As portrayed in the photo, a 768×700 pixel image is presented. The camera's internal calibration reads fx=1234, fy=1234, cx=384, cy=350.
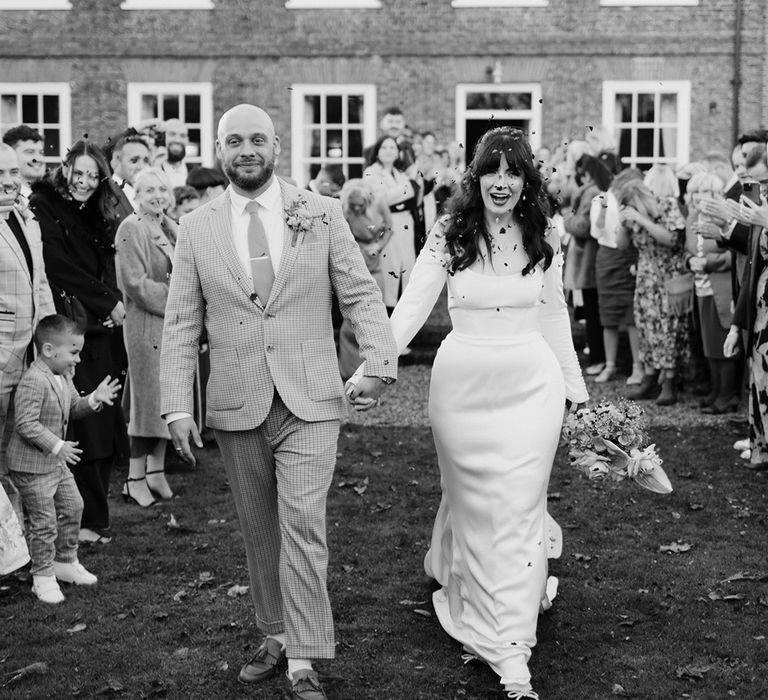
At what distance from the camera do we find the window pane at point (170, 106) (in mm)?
22234

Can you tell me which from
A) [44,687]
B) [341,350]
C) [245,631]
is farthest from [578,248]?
[44,687]

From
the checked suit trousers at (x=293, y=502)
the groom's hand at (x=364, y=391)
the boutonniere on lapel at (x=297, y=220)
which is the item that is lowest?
the checked suit trousers at (x=293, y=502)

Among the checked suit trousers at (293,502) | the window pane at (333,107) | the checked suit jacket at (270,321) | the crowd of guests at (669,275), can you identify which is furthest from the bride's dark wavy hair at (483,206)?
the window pane at (333,107)

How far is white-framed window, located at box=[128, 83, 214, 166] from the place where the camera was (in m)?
22.1

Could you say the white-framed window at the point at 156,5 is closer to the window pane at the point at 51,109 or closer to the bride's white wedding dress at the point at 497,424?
the window pane at the point at 51,109

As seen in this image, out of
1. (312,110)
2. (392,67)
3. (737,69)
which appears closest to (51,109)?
(312,110)

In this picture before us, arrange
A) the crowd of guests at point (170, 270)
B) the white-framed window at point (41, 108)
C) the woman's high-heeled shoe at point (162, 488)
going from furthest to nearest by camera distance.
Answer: the white-framed window at point (41, 108) < the woman's high-heeled shoe at point (162, 488) < the crowd of guests at point (170, 270)

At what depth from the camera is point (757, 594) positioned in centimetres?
645

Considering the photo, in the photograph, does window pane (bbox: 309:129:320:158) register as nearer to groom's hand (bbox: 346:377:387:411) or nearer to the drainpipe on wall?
the drainpipe on wall

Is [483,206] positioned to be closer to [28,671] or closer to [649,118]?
[28,671]

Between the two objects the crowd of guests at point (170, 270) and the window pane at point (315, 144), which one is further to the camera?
the window pane at point (315, 144)

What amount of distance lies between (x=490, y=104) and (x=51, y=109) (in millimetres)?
7913

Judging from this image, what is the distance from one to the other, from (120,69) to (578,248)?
38.1ft

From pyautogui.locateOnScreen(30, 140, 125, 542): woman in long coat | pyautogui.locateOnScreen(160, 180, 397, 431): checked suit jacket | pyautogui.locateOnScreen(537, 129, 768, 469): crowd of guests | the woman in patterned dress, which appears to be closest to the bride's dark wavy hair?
pyautogui.locateOnScreen(160, 180, 397, 431): checked suit jacket
